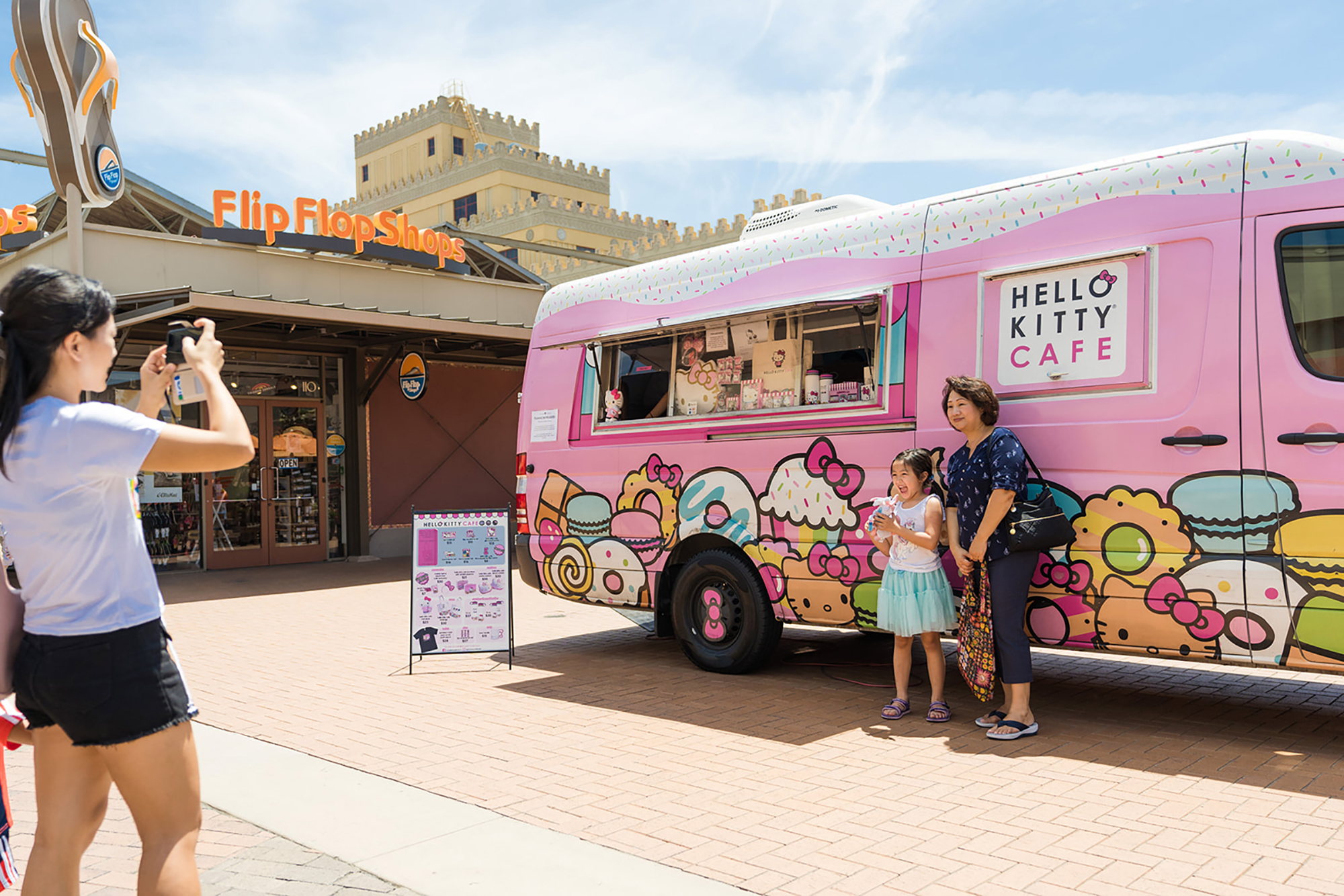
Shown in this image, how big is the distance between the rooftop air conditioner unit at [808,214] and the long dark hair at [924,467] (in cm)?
167

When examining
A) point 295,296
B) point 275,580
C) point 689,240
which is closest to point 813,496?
point 275,580

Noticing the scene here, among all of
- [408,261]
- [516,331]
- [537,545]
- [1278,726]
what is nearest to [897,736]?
[1278,726]

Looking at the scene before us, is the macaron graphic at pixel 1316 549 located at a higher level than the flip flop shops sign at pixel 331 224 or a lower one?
lower

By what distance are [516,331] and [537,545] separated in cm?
760

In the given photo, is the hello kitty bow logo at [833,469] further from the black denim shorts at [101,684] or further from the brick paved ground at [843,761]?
the black denim shorts at [101,684]

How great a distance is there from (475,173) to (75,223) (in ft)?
157

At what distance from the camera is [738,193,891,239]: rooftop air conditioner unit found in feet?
21.7

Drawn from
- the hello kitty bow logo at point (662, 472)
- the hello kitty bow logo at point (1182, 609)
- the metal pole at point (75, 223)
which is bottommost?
the hello kitty bow logo at point (1182, 609)

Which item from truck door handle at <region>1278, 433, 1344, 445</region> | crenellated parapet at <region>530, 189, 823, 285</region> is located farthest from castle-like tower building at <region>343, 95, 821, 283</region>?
truck door handle at <region>1278, 433, 1344, 445</region>

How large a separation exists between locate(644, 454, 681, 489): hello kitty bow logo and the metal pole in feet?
17.7

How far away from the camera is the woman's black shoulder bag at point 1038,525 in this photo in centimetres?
516

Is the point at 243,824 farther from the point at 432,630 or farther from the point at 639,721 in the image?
the point at 432,630

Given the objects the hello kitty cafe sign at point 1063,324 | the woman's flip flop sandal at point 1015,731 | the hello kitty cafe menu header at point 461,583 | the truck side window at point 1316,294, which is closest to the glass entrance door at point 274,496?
the hello kitty cafe menu header at point 461,583

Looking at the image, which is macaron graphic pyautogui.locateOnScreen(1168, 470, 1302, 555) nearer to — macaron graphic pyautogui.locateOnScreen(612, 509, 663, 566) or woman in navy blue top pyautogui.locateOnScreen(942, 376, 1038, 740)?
woman in navy blue top pyautogui.locateOnScreen(942, 376, 1038, 740)
